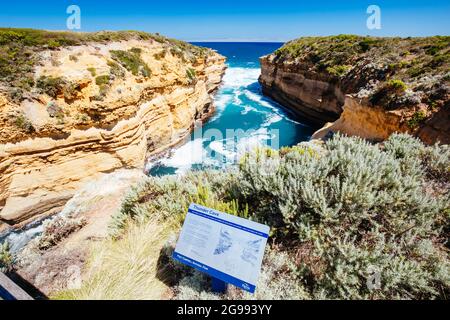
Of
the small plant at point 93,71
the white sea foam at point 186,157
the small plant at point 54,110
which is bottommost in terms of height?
the white sea foam at point 186,157

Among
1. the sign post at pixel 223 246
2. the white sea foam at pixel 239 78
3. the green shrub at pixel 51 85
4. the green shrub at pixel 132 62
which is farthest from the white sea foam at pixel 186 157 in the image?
the white sea foam at pixel 239 78

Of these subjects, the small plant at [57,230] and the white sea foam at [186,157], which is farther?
the white sea foam at [186,157]

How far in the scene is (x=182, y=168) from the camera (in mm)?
18312

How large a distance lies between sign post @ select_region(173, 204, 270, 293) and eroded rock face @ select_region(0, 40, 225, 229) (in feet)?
41.4

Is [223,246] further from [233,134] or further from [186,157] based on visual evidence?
[233,134]

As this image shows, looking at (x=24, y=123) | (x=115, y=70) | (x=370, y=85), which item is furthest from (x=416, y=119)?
(x=24, y=123)

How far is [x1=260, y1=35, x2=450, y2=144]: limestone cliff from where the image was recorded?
11852mm

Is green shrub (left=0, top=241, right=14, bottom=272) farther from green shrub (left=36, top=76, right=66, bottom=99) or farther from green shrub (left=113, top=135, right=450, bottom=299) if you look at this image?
green shrub (left=36, top=76, right=66, bottom=99)

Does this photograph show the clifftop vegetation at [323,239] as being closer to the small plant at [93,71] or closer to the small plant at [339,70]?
the small plant at [93,71]

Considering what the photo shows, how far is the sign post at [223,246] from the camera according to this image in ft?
9.27

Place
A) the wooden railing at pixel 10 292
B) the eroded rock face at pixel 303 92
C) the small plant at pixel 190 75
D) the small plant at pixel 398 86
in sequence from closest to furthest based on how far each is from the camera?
the wooden railing at pixel 10 292
the small plant at pixel 398 86
the small plant at pixel 190 75
the eroded rock face at pixel 303 92

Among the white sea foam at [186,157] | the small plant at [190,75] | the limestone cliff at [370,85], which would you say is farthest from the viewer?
the small plant at [190,75]

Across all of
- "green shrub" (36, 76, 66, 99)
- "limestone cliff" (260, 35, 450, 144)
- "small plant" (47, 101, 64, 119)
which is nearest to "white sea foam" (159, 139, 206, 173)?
"small plant" (47, 101, 64, 119)
